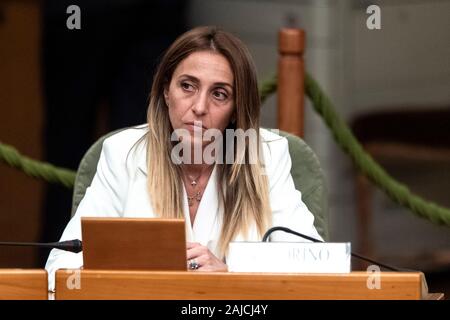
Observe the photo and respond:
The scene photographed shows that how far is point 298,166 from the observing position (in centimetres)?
374

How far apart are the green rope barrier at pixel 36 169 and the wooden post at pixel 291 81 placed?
612 mm

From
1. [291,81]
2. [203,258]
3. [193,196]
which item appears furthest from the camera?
[291,81]

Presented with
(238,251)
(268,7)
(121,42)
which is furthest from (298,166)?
(268,7)

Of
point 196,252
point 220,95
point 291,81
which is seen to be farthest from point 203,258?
point 291,81

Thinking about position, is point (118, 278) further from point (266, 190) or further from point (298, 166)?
point (298, 166)

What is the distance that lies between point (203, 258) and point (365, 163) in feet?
5.28

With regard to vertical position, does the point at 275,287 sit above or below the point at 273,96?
below

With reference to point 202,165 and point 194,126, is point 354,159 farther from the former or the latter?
point 194,126

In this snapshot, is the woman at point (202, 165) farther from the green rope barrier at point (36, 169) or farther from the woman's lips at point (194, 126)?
the green rope barrier at point (36, 169)

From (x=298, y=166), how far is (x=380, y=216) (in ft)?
8.25

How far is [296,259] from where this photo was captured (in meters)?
2.81

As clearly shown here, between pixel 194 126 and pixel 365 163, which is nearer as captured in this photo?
pixel 194 126

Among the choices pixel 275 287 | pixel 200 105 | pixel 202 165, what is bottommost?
pixel 275 287

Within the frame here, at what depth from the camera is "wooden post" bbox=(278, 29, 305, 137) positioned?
4.53 meters
